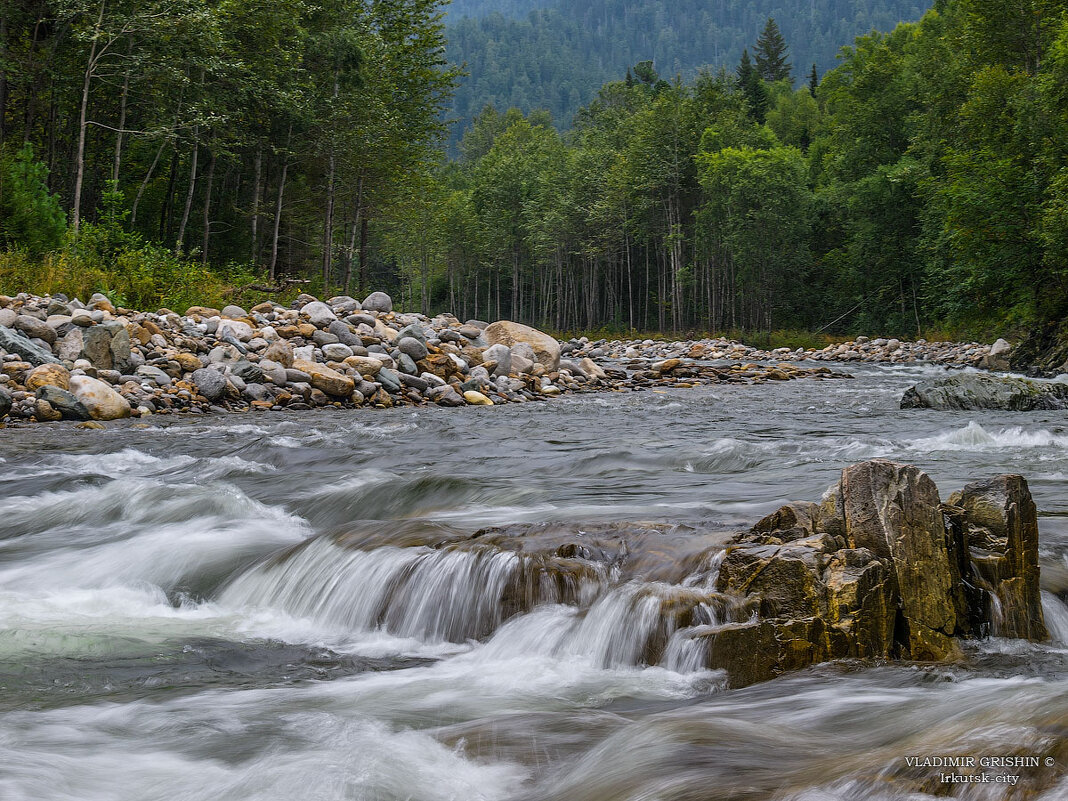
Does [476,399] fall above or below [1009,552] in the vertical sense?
A: above

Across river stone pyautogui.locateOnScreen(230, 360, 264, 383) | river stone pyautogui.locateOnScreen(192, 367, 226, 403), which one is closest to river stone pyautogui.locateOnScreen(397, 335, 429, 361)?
river stone pyautogui.locateOnScreen(230, 360, 264, 383)

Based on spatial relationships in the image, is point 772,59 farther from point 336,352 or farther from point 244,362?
point 244,362

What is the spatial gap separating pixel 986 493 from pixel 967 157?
24279mm

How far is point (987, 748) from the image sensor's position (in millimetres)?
2240

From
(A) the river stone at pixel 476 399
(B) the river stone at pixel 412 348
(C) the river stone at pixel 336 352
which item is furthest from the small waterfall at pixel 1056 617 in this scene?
(B) the river stone at pixel 412 348

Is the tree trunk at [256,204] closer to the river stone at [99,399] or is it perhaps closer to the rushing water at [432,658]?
the river stone at [99,399]

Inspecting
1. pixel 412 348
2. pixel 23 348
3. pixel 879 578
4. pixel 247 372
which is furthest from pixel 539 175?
pixel 879 578

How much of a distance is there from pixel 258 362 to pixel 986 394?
11.7m

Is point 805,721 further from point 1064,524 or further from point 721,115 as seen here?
point 721,115

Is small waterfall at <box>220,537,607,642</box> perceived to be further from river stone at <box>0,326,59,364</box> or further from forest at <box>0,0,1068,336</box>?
forest at <box>0,0,1068,336</box>

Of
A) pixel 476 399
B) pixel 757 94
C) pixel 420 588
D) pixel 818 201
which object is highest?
pixel 757 94

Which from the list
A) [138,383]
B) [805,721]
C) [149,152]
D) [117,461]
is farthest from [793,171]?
[805,721]

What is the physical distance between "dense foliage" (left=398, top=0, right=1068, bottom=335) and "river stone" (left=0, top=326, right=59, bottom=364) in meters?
21.5

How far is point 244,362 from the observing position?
13.7 meters
